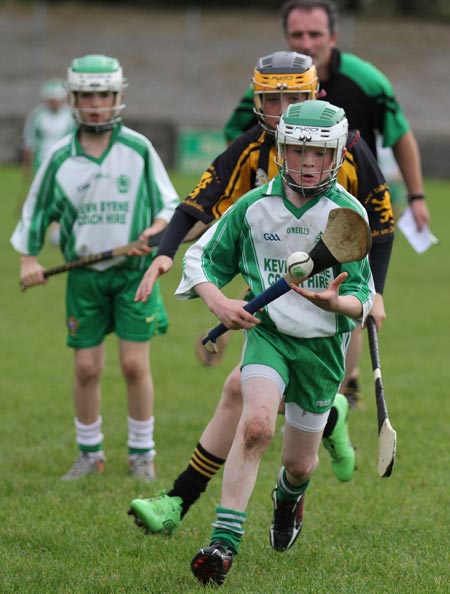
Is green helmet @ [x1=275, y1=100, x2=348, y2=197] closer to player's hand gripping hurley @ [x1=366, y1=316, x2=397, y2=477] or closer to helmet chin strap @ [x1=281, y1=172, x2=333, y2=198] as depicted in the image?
helmet chin strap @ [x1=281, y1=172, x2=333, y2=198]

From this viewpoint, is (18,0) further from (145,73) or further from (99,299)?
(99,299)

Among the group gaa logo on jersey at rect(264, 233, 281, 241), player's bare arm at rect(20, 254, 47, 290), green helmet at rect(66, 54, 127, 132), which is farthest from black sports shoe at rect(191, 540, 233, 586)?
green helmet at rect(66, 54, 127, 132)

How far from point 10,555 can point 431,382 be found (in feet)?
14.6

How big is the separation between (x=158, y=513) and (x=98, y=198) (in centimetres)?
197

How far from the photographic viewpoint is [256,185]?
4.88m

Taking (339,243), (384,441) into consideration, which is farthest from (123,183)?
(384,441)

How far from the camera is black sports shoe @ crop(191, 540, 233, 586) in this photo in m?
3.97

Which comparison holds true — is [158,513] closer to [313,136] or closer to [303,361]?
[303,361]

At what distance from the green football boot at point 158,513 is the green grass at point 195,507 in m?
0.12

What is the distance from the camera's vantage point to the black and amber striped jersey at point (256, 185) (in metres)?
4.77

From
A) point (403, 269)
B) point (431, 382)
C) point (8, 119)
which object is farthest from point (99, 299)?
point (8, 119)

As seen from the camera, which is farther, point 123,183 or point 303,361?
point 123,183

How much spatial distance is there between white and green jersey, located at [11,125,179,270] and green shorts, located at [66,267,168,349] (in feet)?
0.24

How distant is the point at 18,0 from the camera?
38.9 m
